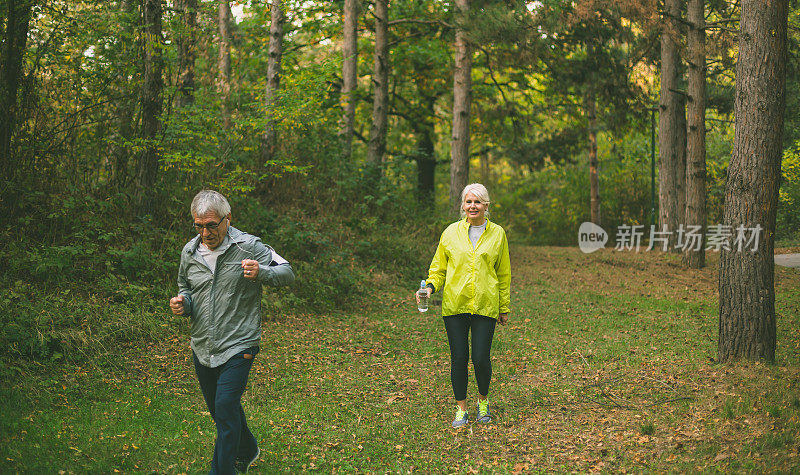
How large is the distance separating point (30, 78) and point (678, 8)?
628 inches

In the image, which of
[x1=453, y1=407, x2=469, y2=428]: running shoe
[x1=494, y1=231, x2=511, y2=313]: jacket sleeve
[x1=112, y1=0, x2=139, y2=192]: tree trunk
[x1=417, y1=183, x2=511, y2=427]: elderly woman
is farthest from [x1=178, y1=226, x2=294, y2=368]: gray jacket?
[x1=112, y1=0, x2=139, y2=192]: tree trunk

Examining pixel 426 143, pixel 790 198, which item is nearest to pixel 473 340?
pixel 426 143

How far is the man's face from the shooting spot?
14.3ft

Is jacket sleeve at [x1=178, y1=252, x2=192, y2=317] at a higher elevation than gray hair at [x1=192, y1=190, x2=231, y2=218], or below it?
below

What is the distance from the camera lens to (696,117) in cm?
1639

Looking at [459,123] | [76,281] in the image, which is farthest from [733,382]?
[459,123]

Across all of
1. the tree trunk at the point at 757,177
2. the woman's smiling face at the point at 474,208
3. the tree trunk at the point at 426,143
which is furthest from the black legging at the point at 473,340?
the tree trunk at the point at 426,143

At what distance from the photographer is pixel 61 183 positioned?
9.58 m

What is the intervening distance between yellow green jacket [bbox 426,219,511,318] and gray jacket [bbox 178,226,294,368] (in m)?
1.87

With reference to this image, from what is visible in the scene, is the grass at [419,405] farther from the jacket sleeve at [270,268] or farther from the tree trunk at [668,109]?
the tree trunk at [668,109]

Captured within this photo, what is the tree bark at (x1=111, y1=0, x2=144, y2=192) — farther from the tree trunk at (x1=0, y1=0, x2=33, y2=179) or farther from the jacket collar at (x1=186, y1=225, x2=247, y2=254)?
the jacket collar at (x1=186, y1=225, x2=247, y2=254)

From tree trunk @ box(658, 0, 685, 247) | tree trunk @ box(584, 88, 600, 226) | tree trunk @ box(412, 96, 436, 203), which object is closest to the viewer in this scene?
tree trunk @ box(658, 0, 685, 247)

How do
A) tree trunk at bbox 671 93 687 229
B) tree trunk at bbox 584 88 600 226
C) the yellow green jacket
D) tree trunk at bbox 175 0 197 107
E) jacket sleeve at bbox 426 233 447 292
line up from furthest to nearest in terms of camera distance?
tree trunk at bbox 671 93 687 229 < tree trunk at bbox 584 88 600 226 < tree trunk at bbox 175 0 197 107 < jacket sleeve at bbox 426 233 447 292 < the yellow green jacket

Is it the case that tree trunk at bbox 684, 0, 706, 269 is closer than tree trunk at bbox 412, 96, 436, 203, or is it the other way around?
tree trunk at bbox 684, 0, 706, 269
